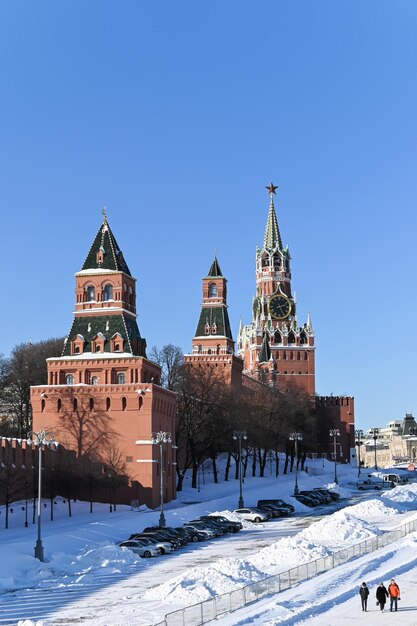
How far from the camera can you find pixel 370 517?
76.4m

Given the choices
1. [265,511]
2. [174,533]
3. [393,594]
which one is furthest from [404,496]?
[393,594]

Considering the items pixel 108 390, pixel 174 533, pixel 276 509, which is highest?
pixel 108 390

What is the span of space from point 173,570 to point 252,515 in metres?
23.7

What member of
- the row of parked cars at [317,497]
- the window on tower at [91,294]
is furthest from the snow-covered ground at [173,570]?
the window on tower at [91,294]

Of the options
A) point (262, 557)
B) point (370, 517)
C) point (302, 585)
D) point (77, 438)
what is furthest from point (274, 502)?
point (302, 585)

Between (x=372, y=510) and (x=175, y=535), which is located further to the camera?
(x=372, y=510)

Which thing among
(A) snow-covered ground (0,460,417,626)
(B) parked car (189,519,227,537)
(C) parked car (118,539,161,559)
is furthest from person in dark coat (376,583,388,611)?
(B) parked car (189,519,227,537)

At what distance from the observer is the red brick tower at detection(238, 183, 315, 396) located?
596 ft

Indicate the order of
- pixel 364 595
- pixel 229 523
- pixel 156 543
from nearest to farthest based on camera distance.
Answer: pixel 364 595, pixel 156 543, pixel 229 523

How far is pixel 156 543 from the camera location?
184ft

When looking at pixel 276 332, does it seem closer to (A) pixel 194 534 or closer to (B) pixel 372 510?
(B) pixel 372 510

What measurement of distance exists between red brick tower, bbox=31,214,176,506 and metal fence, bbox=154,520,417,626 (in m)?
28.5

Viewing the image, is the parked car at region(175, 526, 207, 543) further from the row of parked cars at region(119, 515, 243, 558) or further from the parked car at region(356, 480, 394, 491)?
the parked car at region(356, 480, 394, 491)

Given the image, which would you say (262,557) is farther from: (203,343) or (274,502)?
(203,343)
